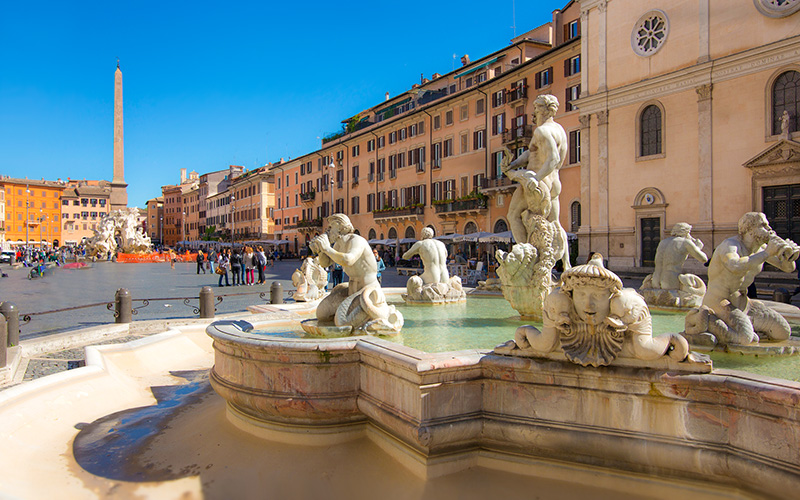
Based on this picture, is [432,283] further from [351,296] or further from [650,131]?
[650,131]

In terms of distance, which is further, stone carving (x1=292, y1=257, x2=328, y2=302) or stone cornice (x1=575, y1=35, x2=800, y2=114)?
stone cornice (x1=575, y1=35, x2=800, y2=114)

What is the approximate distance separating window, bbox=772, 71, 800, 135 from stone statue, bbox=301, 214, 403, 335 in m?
20.9

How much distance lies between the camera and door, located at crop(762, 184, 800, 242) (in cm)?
1941

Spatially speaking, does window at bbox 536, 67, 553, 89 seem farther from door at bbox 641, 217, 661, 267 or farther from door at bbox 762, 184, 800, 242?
door at bbox 762, 184, 800, 242

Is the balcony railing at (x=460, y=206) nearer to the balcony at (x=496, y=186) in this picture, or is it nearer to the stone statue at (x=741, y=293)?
the balcony at (x=496, y=186)

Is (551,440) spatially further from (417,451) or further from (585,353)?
(417,451)

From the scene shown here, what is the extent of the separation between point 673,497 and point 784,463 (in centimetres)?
66

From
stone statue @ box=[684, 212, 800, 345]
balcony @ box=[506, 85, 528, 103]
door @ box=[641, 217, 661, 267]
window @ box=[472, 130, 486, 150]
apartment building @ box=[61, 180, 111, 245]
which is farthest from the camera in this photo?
apartment building @ box=[61, 180, 111, 245]

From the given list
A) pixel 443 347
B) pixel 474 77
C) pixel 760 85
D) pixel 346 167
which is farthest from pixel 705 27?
pixel 346 167

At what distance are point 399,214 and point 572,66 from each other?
17686 millimetres

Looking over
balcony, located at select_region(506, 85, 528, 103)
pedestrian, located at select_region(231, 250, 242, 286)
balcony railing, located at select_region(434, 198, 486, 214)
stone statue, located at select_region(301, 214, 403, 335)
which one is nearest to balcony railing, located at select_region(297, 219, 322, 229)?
balcony railing, located at select_region(434, 198, 486, 214)

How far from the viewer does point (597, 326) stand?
131 inches

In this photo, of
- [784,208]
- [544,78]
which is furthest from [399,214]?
[784,208]

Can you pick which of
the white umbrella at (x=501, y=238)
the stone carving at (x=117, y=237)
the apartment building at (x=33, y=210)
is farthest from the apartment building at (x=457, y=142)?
the apartment building at (x=33, y=210)
